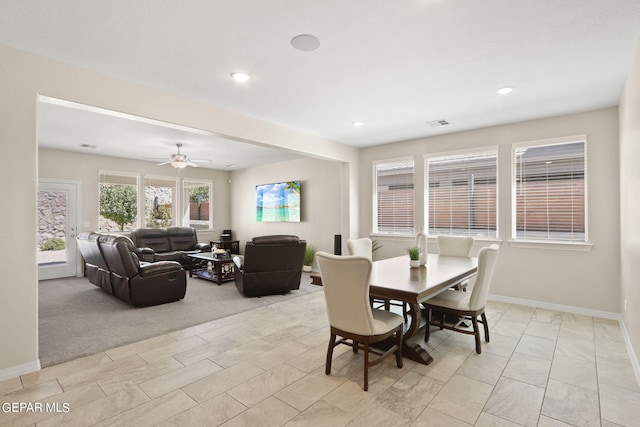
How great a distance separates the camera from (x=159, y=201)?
809 centimetres

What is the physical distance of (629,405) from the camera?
2168 mm

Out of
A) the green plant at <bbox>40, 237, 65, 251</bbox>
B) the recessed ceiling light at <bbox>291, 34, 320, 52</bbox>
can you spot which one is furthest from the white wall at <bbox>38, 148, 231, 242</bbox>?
the recessed ceiling light at <bbox>291, 34, 320, 52</bbox>

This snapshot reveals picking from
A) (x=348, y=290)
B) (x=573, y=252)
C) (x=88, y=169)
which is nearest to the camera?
(x=348, y=290)

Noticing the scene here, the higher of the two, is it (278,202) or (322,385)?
(278,202)

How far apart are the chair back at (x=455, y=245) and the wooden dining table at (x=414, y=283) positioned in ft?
1.96

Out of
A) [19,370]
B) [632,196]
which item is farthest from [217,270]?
[632,196]

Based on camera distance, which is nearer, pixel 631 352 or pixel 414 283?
pixel 414 283

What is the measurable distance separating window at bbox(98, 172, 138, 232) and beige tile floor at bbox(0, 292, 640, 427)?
16.6 ft

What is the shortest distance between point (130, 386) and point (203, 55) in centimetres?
276

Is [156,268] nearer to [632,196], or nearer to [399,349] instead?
[399,349]

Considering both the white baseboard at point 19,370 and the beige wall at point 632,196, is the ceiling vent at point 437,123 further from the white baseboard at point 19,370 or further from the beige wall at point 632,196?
the white baseboard at point 19,370

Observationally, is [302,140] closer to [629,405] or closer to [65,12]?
[65,12]

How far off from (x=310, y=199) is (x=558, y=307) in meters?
4.90

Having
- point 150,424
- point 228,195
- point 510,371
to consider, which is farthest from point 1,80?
point 228,195
